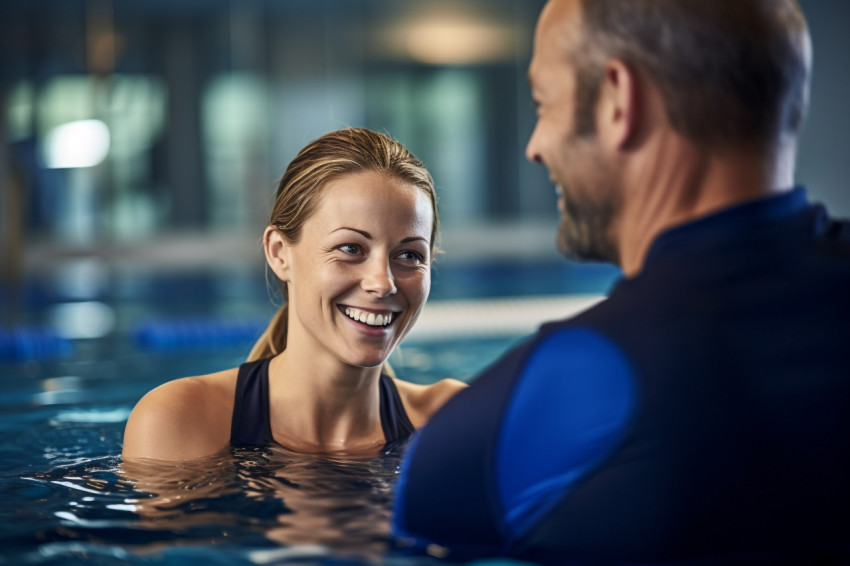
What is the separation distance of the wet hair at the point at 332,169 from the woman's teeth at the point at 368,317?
0.29 m

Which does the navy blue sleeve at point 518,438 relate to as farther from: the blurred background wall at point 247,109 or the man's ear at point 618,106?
the blurred background wall at point 247,109

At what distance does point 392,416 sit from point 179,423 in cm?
70

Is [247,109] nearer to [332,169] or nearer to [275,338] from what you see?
[275,338]

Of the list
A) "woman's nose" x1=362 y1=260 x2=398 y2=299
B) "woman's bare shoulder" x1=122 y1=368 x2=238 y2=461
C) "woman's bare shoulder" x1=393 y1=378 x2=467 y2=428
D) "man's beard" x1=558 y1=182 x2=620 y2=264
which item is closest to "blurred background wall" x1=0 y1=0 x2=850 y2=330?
"woman's bare shoulder" x1=393 y1=378 x2=467 y2=428

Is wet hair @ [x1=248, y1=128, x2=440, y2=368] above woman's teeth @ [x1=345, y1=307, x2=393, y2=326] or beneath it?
above

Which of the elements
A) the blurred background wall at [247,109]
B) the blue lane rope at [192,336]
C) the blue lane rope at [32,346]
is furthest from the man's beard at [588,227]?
the blurred background wall at [247,109]

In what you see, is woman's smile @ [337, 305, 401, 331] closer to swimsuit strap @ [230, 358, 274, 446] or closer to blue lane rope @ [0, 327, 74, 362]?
swimsuit strap @ [230, 358, 274, 446]

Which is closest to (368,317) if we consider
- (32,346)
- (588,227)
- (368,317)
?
(368,317)

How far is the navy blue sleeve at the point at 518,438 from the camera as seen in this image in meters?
1.54

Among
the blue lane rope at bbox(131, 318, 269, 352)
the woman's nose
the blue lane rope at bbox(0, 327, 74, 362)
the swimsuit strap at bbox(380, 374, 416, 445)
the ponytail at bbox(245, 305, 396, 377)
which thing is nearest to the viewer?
the woman's nose

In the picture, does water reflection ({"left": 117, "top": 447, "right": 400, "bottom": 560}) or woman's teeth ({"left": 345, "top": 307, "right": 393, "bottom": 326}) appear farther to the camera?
woman's teeth ({"left": 345, "top": 307, "right": 393, "bottom": 326})

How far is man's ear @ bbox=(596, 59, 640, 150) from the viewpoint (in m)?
1.59

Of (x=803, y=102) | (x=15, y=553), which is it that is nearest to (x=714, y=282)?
(x=803, y=102)

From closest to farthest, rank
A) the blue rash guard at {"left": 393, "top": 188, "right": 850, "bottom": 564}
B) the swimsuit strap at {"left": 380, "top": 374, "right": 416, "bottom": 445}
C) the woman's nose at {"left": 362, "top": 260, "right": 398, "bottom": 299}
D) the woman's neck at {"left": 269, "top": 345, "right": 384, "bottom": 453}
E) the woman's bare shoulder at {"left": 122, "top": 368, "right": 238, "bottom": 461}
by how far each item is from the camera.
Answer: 1. the blue rash guard at {"left": 393, "top": 188, "right": 850, "bottom": 564}
2. the woman's nose at {"left": 362, "top": 260, "right": 398, "bottom": 299}
3. the woman's bare shoulder at {"left": 122, "top": 368, "right": 238, "bottom": 461}
4. the woman's neck at {"left": 269, "top": 345, "right": 384, "bottom": 453}
5. the swimsuit strap at {"left": 380, "top": 374, "right": 416, "bottom": 445}
